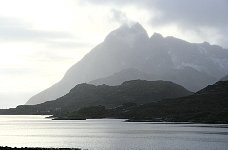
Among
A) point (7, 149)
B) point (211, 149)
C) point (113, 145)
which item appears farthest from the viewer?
point (113, 145)

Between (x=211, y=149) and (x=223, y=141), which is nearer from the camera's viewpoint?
(x=211, y=149)

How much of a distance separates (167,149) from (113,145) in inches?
1020

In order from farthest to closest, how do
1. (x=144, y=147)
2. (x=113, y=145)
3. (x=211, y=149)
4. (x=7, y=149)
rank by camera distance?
(x=113, y=145), (x=144, y=147), (x=211, y=149), (x=7, y=149)

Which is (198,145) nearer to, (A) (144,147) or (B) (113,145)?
(A) (144,147)

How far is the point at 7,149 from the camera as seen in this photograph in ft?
433

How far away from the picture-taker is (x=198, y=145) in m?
166

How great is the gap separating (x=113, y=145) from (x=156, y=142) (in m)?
18.9

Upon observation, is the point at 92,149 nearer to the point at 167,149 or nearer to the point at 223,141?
the point at 167,149

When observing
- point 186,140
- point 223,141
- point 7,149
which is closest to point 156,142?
point 186,140

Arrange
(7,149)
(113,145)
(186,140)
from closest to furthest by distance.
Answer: (7,149)
(113,145)
(186,140)

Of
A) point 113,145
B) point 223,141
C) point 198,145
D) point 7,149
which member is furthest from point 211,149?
point 7,149

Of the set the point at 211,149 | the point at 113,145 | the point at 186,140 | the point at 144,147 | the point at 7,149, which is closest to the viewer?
the point at 7,149

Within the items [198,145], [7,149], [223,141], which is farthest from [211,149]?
[7,149]

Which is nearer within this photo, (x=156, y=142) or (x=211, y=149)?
(x=211, y=149)
